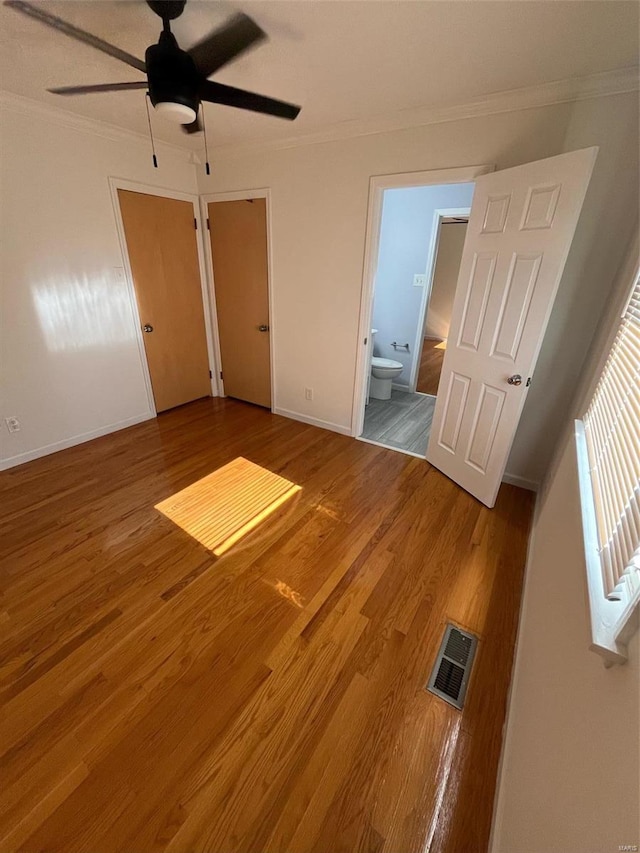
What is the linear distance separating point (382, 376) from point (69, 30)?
3.36 meters

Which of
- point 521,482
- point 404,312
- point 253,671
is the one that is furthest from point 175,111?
point 404,312

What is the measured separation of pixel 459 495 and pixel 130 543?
2174 millimetres

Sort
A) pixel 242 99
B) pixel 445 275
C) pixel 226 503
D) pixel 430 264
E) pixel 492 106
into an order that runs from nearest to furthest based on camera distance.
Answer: pixel 242 99, pixel 492 106, pixel 226 503, pixel 430 264, pixel 445 275

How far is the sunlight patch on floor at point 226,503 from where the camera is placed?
2094 millimetres

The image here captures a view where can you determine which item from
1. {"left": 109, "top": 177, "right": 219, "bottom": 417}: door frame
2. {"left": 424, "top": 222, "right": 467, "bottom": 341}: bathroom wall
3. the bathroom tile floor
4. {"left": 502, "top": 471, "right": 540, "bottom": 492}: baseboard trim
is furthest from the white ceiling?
{"left": 424, "top": 222, "right": 467, "bottom": 341}: bathroom wall

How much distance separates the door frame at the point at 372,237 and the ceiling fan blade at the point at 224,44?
3.98ft

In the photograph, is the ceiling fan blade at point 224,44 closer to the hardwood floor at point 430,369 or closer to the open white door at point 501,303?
the open white door at point 501,303

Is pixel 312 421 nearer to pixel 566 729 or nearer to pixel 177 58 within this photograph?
pixel 177 58

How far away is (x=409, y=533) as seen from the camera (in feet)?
6.98

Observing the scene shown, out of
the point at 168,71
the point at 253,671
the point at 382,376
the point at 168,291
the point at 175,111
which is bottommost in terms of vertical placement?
the point at 253,671

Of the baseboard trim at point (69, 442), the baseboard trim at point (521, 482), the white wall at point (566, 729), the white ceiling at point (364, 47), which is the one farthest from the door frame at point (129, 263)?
the white wall at point (566, 729)

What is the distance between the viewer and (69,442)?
9.78ft

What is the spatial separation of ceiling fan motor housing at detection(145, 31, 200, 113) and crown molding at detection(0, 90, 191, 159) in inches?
62.8

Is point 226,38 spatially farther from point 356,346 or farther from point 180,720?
point 180,720
